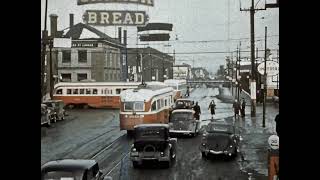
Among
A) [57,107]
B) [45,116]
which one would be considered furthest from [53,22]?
[57,107]

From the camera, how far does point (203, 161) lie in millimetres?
14203

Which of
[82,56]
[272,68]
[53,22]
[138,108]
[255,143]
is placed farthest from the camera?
[82,56]

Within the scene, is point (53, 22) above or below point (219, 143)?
above

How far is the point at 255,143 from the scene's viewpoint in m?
17.0

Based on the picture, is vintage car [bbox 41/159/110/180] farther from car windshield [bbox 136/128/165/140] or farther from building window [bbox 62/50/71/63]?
building window [bbox 62/50/71/63]

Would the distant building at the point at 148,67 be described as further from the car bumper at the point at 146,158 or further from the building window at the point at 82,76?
the car bumper at the point at 146,158

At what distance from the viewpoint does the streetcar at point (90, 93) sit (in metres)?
31.3

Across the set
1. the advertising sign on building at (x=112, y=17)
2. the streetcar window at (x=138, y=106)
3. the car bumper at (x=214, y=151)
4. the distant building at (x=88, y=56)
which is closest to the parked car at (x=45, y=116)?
the distant building at (x=88, y=56)

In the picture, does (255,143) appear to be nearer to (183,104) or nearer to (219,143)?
(219,143)

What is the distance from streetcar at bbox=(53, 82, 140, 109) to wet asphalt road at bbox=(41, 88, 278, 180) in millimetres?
5214

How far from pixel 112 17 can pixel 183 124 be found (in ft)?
44.6

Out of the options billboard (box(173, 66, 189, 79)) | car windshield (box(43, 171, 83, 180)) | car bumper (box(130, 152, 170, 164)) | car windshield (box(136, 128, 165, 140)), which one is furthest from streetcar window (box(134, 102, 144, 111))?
billboard (box(173, 66, 189, 79))
